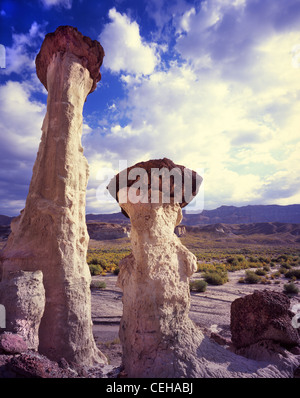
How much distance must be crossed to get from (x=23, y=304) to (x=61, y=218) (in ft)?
5.21

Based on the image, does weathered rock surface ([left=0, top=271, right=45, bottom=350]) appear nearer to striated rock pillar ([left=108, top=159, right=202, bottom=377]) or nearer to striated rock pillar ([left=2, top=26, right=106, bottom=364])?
striated rock pillar ([left=2, top=26, right=106, bottom=364])

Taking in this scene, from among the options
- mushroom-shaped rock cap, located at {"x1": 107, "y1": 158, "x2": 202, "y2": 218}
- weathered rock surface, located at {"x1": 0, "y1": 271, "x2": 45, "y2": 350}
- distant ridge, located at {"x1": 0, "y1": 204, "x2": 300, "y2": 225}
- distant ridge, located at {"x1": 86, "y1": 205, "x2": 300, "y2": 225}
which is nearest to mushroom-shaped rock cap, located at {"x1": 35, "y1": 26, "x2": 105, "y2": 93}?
mushroom-shaped rock cap, located at {"x1": 107, "y1": 158, "x2": 202, "y2": 218}

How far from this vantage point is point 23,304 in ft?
12.6

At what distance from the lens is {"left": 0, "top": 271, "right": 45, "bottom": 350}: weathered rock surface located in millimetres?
3768

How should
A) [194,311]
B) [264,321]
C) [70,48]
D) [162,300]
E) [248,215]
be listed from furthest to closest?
[248,215]
[194,311]
[70,48]
[264,321]
[162,300]

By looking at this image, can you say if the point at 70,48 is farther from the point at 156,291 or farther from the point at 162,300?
the point at 162,300

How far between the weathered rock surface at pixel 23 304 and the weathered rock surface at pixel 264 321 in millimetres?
3812

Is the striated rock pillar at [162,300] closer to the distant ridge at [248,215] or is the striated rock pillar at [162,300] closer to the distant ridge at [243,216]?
the distant ridge at [243,216]

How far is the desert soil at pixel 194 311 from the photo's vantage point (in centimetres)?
711

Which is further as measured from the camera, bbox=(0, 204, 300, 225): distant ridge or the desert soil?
bbox=(0, 204, 300, 225): distant ridge

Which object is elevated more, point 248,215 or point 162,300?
point 248,215

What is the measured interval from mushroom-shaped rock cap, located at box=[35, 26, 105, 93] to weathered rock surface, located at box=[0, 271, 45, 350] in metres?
4.88

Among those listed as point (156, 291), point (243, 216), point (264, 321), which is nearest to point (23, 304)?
point (156, 291)
